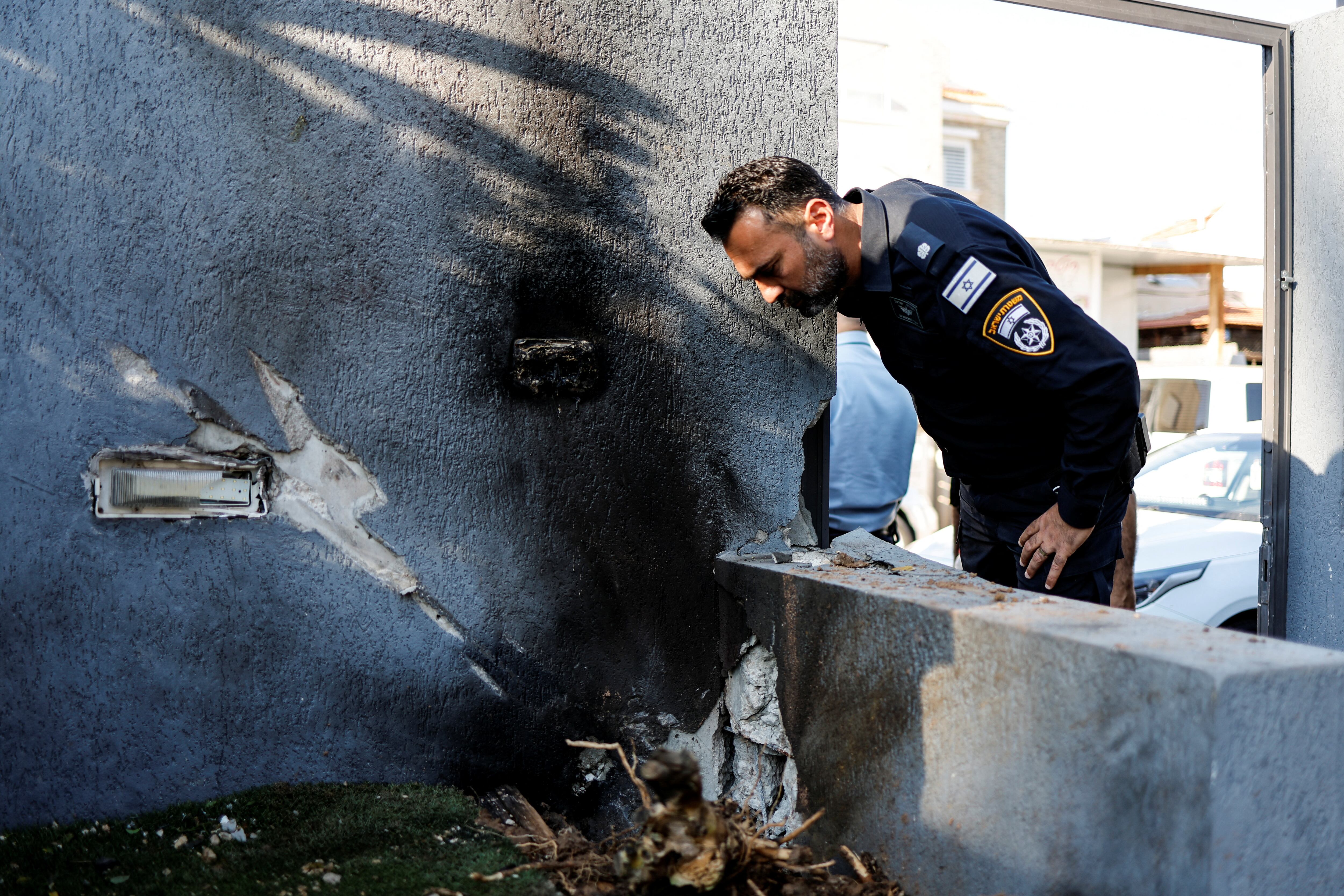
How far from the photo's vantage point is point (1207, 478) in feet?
15.2

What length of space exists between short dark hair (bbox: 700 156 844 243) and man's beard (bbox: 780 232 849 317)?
9 cm

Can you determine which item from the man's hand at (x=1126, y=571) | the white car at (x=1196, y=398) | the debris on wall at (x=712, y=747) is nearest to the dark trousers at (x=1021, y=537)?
the man's hand at (x=1126, y=571)

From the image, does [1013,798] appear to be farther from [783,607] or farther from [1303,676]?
[783,607]

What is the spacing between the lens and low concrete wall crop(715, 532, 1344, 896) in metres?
1.21

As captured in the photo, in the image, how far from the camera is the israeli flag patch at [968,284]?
191cm

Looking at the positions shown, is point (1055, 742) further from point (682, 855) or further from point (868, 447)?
point (868, 447)

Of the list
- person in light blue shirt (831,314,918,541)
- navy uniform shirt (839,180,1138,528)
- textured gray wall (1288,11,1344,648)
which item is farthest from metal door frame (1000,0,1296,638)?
navy uniform shirt (839,180,1138,528)

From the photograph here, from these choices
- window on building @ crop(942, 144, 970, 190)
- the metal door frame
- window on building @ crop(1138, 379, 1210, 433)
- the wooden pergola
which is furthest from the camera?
window on building @ crop(942, 144, 970, 190)

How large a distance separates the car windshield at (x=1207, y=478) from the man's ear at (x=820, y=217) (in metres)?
3.20

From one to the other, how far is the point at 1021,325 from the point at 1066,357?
0.11 metres

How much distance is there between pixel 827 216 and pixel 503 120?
2.46ft

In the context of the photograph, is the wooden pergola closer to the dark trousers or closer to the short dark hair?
the dark trousers

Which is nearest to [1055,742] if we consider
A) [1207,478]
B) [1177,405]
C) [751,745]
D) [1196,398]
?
[751,745]

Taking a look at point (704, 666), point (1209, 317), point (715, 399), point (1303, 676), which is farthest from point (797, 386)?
point (1209, 317)
